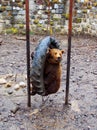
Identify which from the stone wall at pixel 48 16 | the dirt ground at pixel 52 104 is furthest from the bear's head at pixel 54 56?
the stone wall at pixel 48 16

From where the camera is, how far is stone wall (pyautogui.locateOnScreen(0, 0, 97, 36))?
6414mm

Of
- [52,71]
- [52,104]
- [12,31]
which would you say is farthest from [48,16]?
[52,71]

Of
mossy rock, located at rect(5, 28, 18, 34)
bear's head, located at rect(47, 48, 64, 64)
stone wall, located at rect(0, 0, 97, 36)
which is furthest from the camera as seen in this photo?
mossy rock, located at rect(5, 28, 18, 34)

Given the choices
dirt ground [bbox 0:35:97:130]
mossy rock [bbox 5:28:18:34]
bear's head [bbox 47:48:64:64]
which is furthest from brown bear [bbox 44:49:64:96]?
mossy rock [bbox 5:28:18:34]

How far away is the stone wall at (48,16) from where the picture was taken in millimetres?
6414

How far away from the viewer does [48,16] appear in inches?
256

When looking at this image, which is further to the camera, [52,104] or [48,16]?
[48,16]

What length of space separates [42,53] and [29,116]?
0.72m

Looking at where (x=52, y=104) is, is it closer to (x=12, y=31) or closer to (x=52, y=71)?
(x=52, y=71)

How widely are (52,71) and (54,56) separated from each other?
0.18 meters

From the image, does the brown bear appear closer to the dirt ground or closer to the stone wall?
the dirt ground

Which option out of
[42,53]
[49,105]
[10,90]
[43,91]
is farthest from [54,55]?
[10,90]

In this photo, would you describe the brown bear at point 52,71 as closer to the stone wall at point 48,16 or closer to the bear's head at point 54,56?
the bear's head at point 54,56

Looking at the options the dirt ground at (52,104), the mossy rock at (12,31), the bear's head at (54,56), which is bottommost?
the dirt ground at (52,104)
